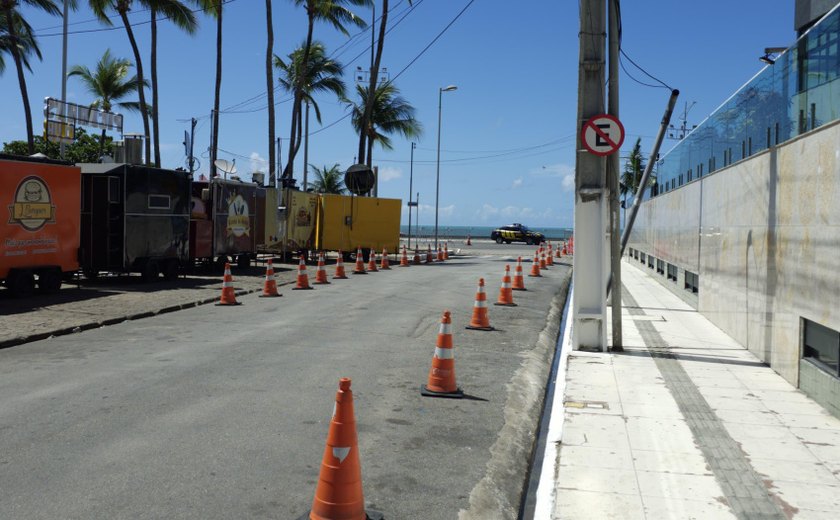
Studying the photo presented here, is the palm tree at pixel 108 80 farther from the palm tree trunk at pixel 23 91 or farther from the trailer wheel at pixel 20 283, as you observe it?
the trailer wheel at pixel 20 283

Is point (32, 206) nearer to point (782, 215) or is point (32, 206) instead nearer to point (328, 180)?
point (782, 215)

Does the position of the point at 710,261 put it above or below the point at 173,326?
above

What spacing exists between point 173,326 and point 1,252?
15.6 feet

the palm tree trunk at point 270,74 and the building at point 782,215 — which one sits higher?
the palm tree trunk at point 270,74

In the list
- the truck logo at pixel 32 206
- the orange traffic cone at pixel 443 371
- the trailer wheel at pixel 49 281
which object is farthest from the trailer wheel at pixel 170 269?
the orange traffic cone at pixel 443 371

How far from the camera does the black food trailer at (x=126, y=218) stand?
59.4ft

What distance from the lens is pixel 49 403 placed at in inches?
280

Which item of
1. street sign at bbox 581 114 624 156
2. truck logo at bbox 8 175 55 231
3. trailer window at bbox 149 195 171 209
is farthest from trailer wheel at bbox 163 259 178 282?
street sign at bbox 581 114 624 156

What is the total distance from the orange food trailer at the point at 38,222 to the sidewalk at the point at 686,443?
10.8 m

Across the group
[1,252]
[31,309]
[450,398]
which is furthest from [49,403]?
[1,252]

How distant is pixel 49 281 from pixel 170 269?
178 inches

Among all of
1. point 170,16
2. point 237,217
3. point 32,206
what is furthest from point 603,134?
point 170,16

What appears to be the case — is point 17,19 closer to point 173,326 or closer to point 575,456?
point 173,326

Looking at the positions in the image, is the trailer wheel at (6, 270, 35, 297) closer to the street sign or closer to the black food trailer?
the black food trailer
